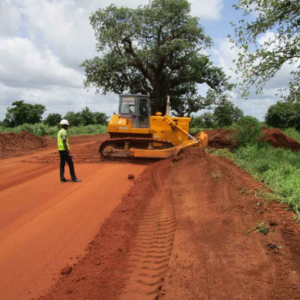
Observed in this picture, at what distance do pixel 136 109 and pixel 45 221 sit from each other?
8.06 metres

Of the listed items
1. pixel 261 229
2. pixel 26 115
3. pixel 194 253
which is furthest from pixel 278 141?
pixel 26 115

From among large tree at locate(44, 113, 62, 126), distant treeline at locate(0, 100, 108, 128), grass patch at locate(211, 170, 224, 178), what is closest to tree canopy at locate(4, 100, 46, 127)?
distant treeline at locate(0, 100, 108, 128)

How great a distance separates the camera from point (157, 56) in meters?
23.5

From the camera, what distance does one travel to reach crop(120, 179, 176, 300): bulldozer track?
3.16 m

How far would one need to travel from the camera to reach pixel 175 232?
14.9 feet

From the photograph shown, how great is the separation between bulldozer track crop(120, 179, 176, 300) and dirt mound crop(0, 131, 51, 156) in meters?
11.7

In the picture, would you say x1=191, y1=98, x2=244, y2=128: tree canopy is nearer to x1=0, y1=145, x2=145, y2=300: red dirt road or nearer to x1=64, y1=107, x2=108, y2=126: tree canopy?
x1=0, y1=145, x2=145, y2=300: red dirt road

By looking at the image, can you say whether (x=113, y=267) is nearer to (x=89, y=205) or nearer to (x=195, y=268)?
(x=195, y=268)

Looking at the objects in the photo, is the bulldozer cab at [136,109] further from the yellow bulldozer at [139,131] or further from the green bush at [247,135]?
the green bush at [247,135]

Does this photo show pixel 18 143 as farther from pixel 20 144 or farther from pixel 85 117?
pixel 85 117

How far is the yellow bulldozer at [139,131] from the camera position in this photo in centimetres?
1200

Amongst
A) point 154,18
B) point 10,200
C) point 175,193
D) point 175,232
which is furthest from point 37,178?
point 154,18

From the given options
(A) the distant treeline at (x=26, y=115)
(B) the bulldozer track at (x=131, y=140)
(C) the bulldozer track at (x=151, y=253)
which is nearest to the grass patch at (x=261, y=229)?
(C) the bulldozer track at (x=151, y=253)

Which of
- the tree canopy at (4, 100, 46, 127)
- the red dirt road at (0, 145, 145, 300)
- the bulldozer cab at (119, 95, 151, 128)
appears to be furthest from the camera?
the tree canopy at (4, 100, 46, 127)
